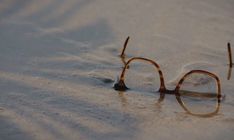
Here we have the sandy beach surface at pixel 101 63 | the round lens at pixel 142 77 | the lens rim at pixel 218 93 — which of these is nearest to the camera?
the sandy beach surface at pixel 101 63

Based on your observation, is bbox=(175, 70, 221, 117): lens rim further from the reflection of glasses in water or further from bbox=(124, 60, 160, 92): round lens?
bbox=(124, 60, 160, 92): round lens

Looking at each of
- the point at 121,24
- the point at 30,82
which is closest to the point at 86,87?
the point at 30,82

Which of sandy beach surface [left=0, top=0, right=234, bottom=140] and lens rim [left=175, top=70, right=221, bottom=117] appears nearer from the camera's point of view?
sandy beach surface [left=0, top=0, right=234, bottom=140]

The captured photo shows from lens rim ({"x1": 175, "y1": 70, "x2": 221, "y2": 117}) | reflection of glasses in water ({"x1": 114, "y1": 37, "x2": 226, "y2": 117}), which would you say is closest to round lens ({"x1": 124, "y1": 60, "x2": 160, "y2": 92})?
reflection of glasses in water ({"x1": 114, "y1": 37, "x2": 226, "y2": 117})

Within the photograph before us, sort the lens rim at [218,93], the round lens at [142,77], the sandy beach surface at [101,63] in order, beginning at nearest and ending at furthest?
the sandy beach surface at [101,63] < the lens rim at [218,93] < the round lens at [142,77]

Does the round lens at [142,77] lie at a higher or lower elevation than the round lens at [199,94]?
higher

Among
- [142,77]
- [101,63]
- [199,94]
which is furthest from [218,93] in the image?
[101,63]

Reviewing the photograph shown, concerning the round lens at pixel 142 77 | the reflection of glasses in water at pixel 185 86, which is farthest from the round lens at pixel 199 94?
the round lens at pixel 142 77

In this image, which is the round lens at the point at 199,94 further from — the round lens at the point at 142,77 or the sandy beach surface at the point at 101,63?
the round lens at the point at 142,77
